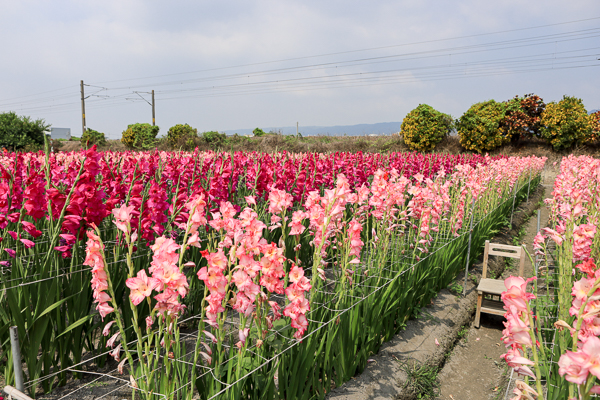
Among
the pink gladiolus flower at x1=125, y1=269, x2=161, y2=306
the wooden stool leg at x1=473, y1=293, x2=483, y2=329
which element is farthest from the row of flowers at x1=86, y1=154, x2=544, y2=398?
the wooden stool leg at x1=473, y1=293, x2=483, y2=329

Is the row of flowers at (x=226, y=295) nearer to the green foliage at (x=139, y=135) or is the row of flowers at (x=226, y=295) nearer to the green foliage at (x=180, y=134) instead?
the green foliage at (x=180, y=134)

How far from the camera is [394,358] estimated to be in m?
3.09

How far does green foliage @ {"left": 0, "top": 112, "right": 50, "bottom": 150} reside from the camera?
65.8 feet

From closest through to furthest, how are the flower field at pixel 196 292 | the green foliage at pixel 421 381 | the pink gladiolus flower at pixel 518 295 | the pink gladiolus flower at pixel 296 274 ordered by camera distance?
the pink gladiolus flower at pixel 518 295 < the flower field at pixel 196 292 < the pink gladiolus flower at pixel 296 274 < the green foliage at pixel 421 381

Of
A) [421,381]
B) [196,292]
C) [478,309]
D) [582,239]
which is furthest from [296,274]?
[478,309]

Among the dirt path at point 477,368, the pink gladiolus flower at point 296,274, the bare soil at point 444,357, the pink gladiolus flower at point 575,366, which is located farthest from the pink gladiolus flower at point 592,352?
the dirt path at point 477,368

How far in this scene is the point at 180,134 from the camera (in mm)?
26484

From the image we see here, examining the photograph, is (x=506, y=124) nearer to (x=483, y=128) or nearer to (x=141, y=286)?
(x=483, y=128)

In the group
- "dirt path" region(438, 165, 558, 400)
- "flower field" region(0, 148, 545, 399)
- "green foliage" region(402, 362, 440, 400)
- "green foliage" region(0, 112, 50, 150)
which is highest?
"green foliage" region(0, 112, 50, 150)

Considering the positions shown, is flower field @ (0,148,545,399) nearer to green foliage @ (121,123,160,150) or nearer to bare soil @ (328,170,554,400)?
bare soil @ (328,170,554,400)

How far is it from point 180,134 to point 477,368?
2579 centimetres

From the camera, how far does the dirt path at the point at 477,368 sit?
10.3 feet

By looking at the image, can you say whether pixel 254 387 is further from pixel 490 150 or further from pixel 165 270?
pixel 490 150

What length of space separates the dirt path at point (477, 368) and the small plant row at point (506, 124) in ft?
68.2
